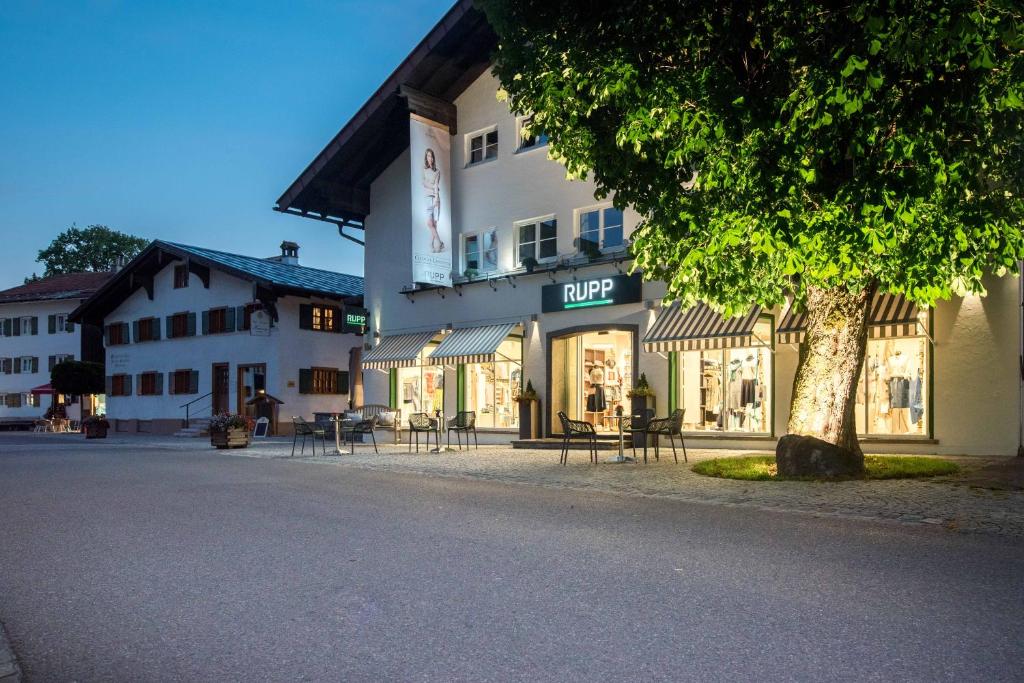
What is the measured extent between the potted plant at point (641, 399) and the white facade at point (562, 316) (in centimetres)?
26

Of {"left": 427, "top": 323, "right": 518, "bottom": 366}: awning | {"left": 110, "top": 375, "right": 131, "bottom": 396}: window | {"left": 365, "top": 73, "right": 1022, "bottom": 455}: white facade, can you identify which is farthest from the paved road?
{"left": 110, "top": 375, "right": 131, "bottom": 396}: window

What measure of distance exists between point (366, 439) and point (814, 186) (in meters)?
18.4

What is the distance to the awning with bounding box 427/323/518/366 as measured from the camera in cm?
2112

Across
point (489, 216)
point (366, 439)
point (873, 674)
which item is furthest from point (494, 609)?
point (366, 439)

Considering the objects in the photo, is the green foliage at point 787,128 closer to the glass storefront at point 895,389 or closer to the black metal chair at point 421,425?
the glass storefront at point 895,389

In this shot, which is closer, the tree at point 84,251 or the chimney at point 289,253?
the chimney at point 289,253

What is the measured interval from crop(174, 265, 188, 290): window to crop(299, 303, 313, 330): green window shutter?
6.41 m

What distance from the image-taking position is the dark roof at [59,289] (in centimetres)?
4847

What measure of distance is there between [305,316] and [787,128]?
25.5 m

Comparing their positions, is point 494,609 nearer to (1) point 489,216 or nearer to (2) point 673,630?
(2) point 673,630

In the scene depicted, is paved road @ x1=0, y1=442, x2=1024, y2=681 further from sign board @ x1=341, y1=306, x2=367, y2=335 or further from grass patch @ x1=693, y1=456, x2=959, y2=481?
sign board @ x1=341, y1=306, x2=367, y2=335

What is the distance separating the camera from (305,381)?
3184 cm

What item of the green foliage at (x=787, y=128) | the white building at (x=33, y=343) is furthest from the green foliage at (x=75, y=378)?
the green foliage at (x=787, y=128)

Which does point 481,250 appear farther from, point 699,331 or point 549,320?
point 699,331
